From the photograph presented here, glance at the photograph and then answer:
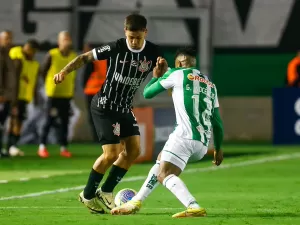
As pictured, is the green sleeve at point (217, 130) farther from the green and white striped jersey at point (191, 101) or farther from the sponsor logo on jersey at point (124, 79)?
the sponsor logo on jersey at point (124, 79)

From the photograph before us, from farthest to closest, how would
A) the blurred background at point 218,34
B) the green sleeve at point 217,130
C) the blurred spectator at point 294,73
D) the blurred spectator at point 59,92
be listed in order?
1. the blurred background at point 218,34
2. the blurred spectator at point 294,73
3. the blurred spectator at point 59,92
4. the green sleeve at point 217,130

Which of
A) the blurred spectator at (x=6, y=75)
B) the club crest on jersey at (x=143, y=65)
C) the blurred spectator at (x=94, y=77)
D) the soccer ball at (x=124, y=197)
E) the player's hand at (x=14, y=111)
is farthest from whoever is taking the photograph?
the blurred spectator at (x=94, y=77)

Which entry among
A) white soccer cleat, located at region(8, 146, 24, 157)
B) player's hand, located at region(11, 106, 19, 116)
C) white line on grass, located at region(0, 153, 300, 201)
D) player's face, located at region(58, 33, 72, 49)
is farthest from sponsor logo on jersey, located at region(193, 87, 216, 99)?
white soccer cleat, located at region(8, 146, 24, 157)

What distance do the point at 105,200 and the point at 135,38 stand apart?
5.34ft

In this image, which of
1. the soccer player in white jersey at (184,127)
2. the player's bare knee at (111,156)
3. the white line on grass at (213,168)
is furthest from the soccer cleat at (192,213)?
the white line on grass at (213,168)

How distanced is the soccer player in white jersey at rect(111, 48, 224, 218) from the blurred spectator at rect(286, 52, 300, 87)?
1488 cm

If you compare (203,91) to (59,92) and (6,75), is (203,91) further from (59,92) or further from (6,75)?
(59,92)

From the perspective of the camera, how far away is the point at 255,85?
2558 centimetres

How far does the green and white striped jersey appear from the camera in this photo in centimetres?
991

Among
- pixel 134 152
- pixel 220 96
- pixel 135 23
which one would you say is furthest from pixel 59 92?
pixel 135 23

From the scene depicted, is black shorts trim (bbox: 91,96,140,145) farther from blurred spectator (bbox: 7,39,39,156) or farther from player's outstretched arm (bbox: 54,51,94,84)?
blurred spectator (bbox: 7,39,39,156)

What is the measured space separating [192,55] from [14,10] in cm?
1599

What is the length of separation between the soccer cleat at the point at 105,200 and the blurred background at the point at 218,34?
47.1 ft

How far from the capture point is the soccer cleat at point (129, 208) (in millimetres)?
10055
